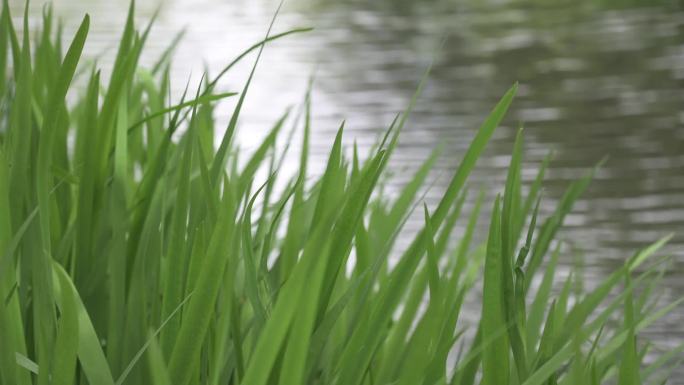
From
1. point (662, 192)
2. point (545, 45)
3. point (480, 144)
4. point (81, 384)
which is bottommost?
point (81, 384)

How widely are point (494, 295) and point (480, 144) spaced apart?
66 millimetres

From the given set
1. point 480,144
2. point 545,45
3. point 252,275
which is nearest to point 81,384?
point 252,275

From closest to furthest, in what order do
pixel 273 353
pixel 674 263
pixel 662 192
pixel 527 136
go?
pixel 273 353, pixel 674 263, pixel 662 192, pixel 527 136

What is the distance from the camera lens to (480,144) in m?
0.38

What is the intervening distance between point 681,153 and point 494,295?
114 centimetres

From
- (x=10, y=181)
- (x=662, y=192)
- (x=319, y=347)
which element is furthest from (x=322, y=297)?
(x=662, y=192)

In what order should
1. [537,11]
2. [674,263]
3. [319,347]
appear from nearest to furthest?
[319,347], [674,263], [537,11]

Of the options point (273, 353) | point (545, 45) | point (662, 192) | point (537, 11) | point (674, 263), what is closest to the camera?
point (273, 353)

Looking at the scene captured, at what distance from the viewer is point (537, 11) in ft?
6.11

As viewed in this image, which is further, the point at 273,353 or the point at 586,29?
the point at 586,29

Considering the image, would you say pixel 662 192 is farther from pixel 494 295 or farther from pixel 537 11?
pixel 494 295

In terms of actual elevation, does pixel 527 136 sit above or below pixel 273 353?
above

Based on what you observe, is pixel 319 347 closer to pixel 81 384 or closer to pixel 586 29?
pixel 81 384

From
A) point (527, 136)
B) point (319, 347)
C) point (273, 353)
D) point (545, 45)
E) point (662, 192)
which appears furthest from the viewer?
point (545, 45)
